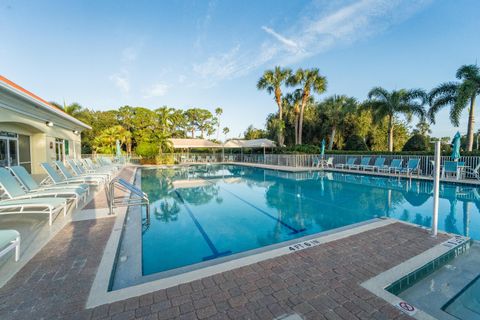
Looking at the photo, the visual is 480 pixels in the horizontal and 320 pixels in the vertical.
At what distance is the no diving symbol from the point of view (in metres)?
2.02

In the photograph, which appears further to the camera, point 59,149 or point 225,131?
point 225,131

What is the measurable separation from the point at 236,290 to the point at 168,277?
897 mm

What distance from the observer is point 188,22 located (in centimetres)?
1209

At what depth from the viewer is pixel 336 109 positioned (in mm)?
23375

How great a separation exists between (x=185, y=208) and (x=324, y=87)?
65.5 ft

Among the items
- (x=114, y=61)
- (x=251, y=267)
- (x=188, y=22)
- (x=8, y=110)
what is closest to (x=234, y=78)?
(x=188, y=22)

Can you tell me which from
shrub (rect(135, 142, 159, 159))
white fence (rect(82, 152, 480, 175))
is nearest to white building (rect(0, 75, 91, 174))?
shrub (rect(135, 142, 159, 159))

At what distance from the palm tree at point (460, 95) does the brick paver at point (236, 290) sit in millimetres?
14222

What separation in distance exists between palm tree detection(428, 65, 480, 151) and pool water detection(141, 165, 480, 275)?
5.47 metres

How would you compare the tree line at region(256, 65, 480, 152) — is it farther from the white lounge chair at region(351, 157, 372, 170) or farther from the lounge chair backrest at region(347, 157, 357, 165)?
the lounge chair backrest at region(347, 157, 357, 165)

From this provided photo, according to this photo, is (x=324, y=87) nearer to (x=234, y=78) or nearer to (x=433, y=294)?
(x=234, y=78)

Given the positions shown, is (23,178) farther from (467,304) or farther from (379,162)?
(379,162)

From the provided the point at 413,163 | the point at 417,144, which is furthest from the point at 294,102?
the point at 413,163

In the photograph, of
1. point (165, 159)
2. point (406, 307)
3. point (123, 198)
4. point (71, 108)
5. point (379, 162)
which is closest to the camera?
point (406, 307)
